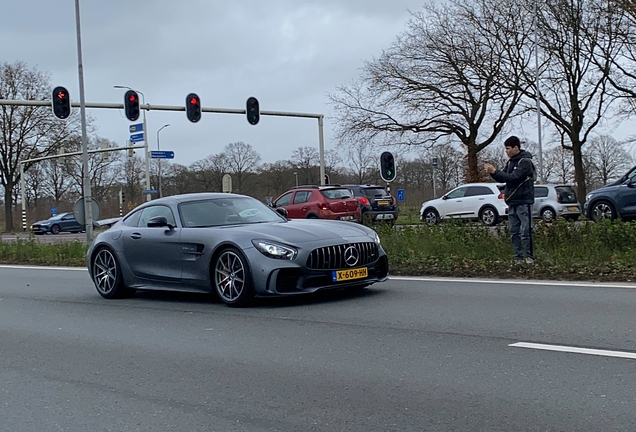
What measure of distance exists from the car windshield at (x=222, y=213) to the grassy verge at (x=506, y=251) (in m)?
2.86

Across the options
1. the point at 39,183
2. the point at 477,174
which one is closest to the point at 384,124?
the point at 477,174

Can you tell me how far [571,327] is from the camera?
7008 mm

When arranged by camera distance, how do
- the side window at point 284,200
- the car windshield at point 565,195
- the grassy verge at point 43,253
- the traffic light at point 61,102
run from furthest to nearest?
the car windshield at point 565,195 < the side window at point 284,200 < the traffic light at point 61,102 < the grassy verge at point 43,253

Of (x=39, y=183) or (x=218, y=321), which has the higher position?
(x=39, y=183)

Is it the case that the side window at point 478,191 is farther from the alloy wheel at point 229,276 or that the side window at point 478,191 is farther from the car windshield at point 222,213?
the alloy wheel at point 229,276

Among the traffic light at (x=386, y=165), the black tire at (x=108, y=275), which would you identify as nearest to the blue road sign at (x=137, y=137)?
the traffic light at (x=386, y=165)

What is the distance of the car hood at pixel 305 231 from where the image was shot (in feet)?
29.1

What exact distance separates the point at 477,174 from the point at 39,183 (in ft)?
156

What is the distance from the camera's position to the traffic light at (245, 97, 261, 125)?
93.0ft

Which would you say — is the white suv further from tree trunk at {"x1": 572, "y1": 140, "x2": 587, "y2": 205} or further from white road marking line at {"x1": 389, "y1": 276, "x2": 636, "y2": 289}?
white road marking line at {"x1": 389, "y1": 276, "x2": 636, "y2": 289}

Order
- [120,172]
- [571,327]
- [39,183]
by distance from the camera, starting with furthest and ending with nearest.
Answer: [120,172]
[39,183]
[571,327]

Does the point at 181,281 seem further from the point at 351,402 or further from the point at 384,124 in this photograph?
the point at 384,124

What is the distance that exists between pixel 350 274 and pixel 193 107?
19.1m

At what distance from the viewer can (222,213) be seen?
9891 mm
